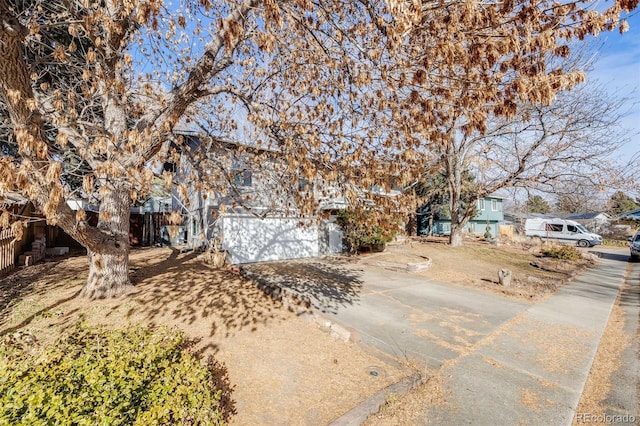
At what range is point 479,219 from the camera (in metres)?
34.2

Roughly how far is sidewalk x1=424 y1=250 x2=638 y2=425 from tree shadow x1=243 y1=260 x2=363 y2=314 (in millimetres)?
3265

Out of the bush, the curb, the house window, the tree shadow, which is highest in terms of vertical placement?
the house window

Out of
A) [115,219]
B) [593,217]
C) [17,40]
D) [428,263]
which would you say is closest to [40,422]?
[17,40]

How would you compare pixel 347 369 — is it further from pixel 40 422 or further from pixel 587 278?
pixel 587 278

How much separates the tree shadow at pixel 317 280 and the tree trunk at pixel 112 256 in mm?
3716

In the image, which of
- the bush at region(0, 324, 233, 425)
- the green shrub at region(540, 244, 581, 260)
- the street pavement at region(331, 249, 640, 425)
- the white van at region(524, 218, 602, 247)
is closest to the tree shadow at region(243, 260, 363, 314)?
the street pavement at region(331, 249, 640, 425)

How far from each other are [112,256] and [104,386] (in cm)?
531

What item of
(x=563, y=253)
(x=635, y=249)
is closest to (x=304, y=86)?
(x=563, y=253)

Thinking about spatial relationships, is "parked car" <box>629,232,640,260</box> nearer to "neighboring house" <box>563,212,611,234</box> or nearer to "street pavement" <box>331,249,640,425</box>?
"street pavement" <box>331,249,640,425</box>

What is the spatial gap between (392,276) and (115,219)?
892cm

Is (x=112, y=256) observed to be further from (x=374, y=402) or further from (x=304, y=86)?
(x=374, y=402)

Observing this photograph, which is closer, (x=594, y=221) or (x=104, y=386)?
(x=104, y=386)

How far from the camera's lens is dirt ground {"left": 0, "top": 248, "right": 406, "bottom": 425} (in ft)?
12.3

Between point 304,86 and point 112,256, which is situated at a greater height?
point 304,86
